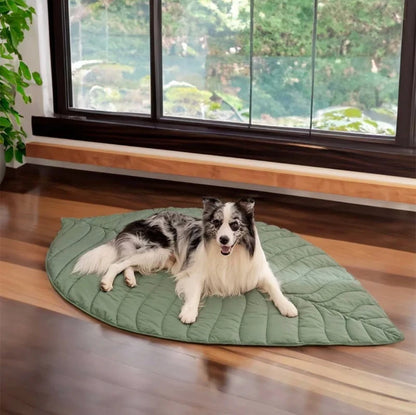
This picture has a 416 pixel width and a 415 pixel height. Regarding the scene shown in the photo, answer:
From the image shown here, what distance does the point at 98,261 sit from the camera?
9.00 feet

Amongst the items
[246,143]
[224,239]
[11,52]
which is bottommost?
[224,239]

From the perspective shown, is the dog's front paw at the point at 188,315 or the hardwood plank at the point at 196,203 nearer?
the dog's front paw at the point at 188,315

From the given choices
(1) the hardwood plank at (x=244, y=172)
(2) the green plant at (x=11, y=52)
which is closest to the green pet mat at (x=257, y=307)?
(1) the hardwood plank at (x=244, y=172)

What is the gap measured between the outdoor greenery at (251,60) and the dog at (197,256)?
1209mm

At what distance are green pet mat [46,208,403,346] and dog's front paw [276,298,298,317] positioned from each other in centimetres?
2

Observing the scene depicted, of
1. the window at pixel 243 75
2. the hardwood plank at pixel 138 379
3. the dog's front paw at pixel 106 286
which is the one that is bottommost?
the hardwood plank at pixel 138 379

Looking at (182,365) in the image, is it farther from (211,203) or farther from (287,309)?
(211,203)

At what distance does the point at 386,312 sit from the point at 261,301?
1.54ft

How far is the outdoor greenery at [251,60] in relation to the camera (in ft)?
11.2

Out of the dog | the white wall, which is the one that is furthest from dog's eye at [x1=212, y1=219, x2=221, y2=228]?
the white wall

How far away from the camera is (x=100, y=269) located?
2.72m

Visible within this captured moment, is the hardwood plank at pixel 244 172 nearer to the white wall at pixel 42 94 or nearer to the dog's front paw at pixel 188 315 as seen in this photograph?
the white wall at pixel 42 94

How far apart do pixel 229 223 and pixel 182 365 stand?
554 millimetres

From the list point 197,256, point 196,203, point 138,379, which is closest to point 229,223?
point 197,256
